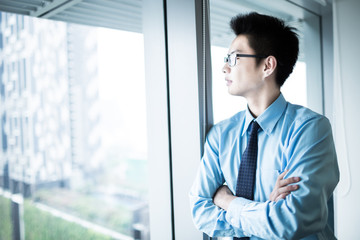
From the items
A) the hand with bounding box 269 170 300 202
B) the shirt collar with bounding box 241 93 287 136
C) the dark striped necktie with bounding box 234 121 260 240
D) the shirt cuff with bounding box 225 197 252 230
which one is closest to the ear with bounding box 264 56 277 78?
the shirt collar with bounding box 241 93 287 136

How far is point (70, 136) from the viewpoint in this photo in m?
2.79

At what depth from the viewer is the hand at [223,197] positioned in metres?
1.08

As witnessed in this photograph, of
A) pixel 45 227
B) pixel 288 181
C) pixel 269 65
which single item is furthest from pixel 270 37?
pixel 45 227

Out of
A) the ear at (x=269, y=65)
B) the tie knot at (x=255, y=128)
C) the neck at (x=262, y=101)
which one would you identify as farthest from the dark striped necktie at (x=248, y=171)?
the ear at (x=269, y=65)

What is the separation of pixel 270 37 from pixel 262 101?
0.27 metres

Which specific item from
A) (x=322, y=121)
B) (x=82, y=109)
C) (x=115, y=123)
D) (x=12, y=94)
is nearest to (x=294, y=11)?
(x=322, y=121)

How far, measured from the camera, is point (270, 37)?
3.86 ft

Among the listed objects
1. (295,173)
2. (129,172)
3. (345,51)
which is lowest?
(129,172)

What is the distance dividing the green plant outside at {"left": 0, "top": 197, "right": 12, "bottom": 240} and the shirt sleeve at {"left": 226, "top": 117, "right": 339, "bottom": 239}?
91cm

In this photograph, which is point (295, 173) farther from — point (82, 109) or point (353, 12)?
point (82, 109)

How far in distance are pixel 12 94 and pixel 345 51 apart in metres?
2.01

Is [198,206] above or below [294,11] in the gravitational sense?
below

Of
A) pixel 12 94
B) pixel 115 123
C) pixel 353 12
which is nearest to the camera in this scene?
pixel 12 94

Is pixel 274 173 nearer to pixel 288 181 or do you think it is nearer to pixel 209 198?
pixel 288 181
